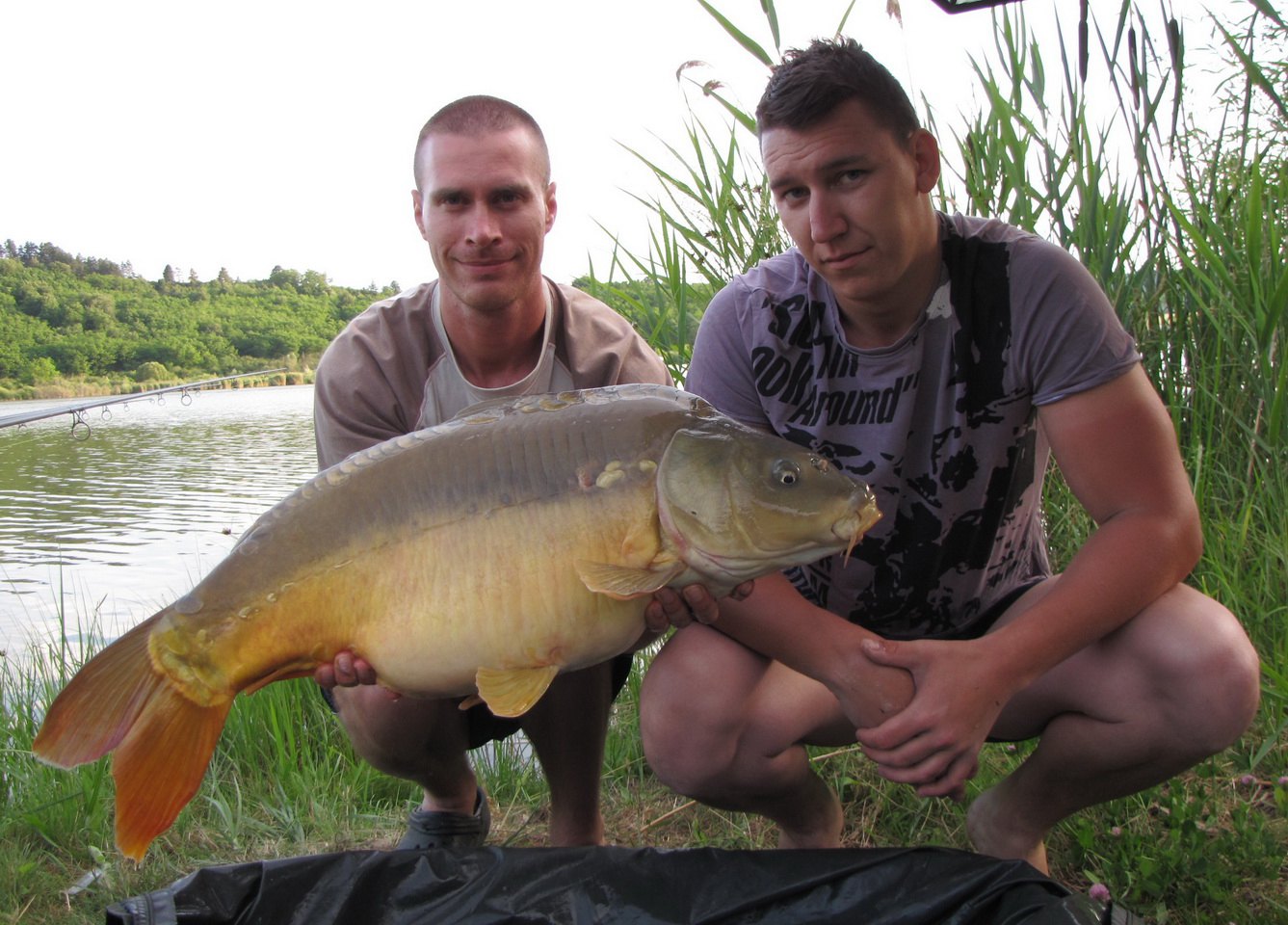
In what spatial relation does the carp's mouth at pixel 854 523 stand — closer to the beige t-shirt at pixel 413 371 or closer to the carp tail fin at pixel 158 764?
the beige t-shirt at pixel 413 371

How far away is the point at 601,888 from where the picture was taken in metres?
1.21

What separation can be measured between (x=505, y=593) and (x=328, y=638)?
231 millimetres

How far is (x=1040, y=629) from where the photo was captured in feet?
3.96

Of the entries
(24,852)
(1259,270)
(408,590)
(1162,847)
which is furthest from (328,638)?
(1259,270)

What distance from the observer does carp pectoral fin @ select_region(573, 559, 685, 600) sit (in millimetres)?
1093

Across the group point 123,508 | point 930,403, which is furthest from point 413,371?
point 123,508

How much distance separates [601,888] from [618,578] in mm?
406

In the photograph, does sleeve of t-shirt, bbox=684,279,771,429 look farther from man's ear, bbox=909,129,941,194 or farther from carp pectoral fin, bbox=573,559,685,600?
carp pectoral fin, bbox=573,559,685,600

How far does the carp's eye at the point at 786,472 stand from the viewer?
3.69 ft

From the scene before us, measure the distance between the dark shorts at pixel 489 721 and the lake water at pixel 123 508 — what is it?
86 cm

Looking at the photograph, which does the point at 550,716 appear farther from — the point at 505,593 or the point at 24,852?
the point at 24,852

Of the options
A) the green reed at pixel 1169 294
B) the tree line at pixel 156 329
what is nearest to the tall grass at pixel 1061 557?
the green reed at pixel 1169 294

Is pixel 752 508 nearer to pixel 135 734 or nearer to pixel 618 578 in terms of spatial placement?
pixel 618 578

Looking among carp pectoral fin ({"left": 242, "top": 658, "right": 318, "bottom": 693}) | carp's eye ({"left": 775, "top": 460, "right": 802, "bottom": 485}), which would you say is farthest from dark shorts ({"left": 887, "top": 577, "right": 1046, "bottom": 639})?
carp pectoral fin ({"left": 242, "top": 658, "right": 318, "bottom": 693})
